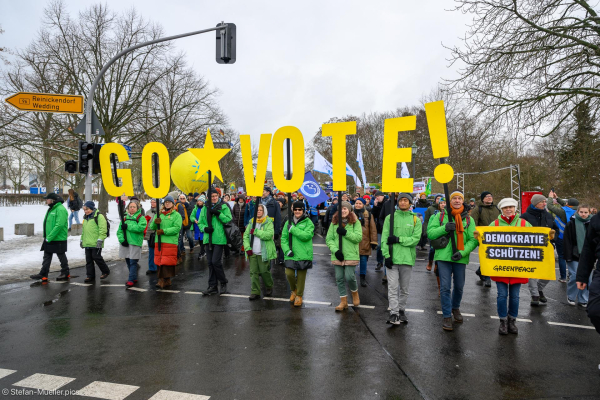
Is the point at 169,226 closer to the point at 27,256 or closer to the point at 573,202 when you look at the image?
the point at 27,256

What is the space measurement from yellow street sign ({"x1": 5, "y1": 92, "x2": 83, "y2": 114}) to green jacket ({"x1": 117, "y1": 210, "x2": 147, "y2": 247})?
3720 mm

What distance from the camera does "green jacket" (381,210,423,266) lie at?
17.4 feet

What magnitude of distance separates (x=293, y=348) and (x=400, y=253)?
2015mm

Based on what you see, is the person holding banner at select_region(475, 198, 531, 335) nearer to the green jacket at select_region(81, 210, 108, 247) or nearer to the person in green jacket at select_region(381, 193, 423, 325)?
the person in green jacket at select_region(381, 193, 423, 325)

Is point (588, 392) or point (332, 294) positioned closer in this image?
point (588, 392)

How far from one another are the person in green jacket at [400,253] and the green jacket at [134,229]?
520 cm

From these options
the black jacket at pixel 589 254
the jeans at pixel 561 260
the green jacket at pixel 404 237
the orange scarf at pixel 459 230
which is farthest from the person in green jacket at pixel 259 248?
the jeans at pixel 561 260

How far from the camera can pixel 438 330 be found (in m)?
5.00

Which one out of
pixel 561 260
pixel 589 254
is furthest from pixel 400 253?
pixel 561 260

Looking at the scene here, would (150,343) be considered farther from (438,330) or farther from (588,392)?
(588,392)

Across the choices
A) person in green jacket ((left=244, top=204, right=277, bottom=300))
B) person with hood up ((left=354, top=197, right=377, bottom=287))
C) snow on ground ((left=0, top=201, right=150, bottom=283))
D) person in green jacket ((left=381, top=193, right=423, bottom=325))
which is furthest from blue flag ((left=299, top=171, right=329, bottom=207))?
person in green jacket ((left=381, top=193, right=423, bottom=325))

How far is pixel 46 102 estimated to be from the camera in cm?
963

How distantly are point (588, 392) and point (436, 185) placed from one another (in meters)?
32.7

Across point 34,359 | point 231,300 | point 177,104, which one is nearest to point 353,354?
point 231,300
